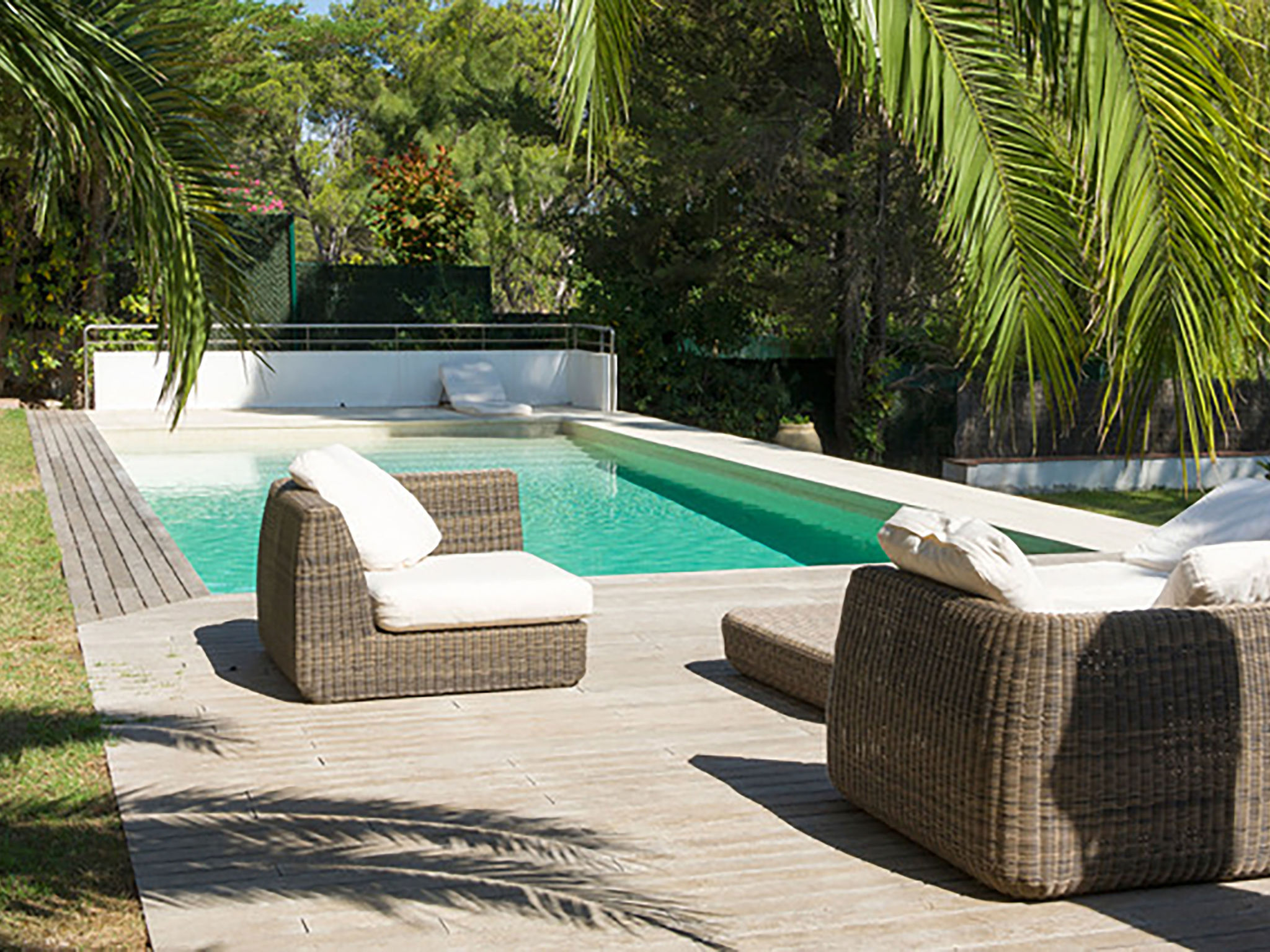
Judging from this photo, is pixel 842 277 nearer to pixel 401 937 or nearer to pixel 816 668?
pixel 816 668

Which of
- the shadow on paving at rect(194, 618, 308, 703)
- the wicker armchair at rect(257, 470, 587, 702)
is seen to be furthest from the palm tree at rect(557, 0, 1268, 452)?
the shadow on paving at rect(194, 618, 308, 703)

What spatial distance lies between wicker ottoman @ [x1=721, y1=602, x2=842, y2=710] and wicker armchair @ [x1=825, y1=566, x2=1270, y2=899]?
1385 mm

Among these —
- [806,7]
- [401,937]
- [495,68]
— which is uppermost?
[495,68]

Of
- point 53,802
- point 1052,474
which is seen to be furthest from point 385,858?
point 1052,474

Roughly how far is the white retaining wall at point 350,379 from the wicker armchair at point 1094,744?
15.8 m

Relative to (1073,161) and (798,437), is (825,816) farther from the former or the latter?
(798,437)

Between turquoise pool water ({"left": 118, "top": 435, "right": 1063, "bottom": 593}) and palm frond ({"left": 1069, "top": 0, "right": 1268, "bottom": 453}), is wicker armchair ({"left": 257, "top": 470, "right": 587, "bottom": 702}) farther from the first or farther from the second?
turquoise pool water ({"left": 118, "top": 435, "right": 1063, "bottom": 593})

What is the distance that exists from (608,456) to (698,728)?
37.1 feet

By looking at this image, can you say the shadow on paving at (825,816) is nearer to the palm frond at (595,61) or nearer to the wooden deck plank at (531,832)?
the wooden deck plank at (531,832)

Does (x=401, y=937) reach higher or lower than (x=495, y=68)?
lower

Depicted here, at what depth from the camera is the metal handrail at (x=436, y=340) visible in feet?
62.8

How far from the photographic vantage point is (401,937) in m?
3.06

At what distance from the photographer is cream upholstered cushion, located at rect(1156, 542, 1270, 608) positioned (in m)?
3.52

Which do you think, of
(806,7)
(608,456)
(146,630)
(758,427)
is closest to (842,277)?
(758,427)
